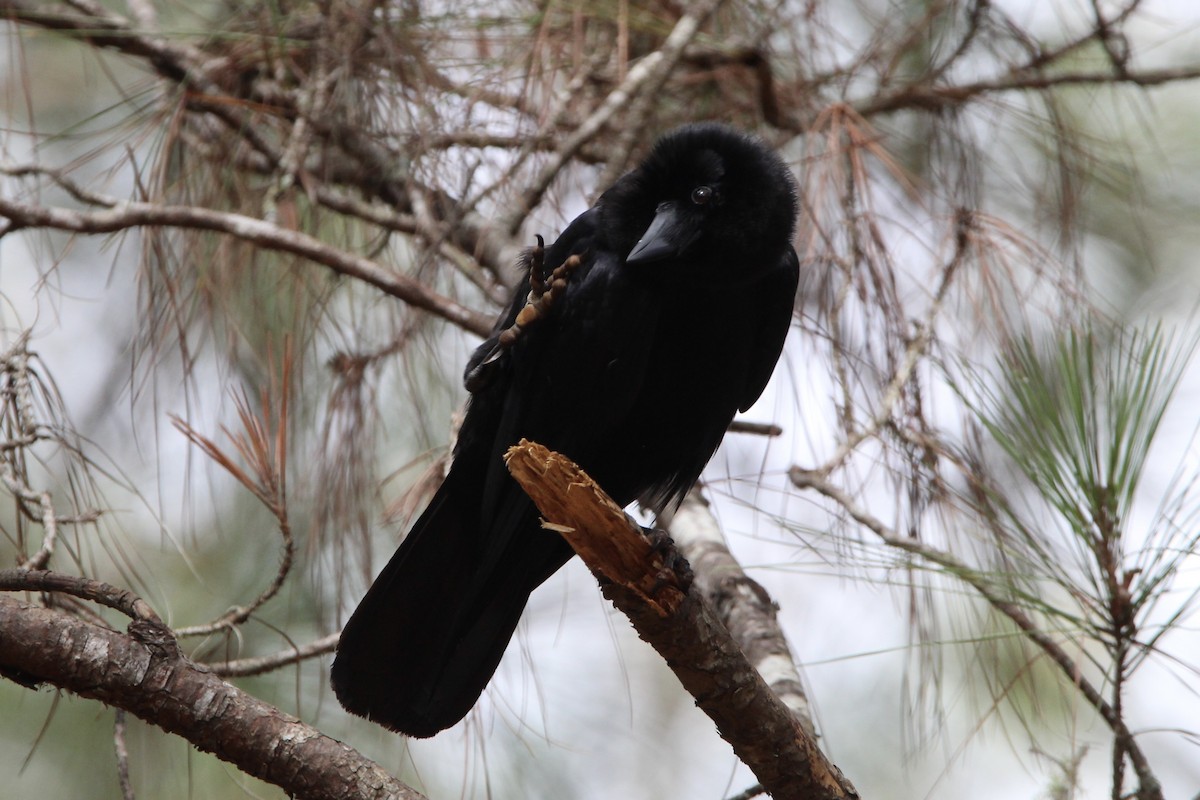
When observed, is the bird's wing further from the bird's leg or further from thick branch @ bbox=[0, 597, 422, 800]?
thick branch @ bbox=[0, 597, 422, 800]

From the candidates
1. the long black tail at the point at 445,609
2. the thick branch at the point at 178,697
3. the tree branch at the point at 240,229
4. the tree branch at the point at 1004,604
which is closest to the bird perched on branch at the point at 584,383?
the long black tail at the point at 445,609

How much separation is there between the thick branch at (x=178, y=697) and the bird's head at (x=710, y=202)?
3.59ft

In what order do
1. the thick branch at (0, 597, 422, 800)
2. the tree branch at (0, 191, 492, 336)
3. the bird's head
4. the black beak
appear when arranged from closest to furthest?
1. the thick branch at (0, 597, 422, 800)
2. the black beak
3. the bird's head
4. the tree branch at (0, 191, 492, 336)

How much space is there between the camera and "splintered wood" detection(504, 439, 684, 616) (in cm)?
A: 176

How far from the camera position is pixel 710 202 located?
2.30 m

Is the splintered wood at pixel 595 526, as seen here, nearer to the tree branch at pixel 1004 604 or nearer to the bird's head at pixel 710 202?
the tree branch at pixel 1004 604

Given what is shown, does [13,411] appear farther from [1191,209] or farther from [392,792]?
[1191,209]

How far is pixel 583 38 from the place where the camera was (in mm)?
3293

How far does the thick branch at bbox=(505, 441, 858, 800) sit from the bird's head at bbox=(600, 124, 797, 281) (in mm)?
645

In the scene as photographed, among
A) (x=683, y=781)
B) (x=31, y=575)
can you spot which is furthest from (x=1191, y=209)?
(x=31, y=575)

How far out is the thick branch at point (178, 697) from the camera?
5.06 ft

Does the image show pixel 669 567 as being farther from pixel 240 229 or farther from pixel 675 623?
pixel 240 229

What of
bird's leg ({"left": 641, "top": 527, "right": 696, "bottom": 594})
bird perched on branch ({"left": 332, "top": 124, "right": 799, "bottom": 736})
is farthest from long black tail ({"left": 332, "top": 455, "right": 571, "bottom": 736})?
bird's leg ({"left": 641, "top": 527, "right": 696, "bottom": 594})

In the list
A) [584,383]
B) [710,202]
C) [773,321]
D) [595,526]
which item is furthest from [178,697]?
[773,321]
